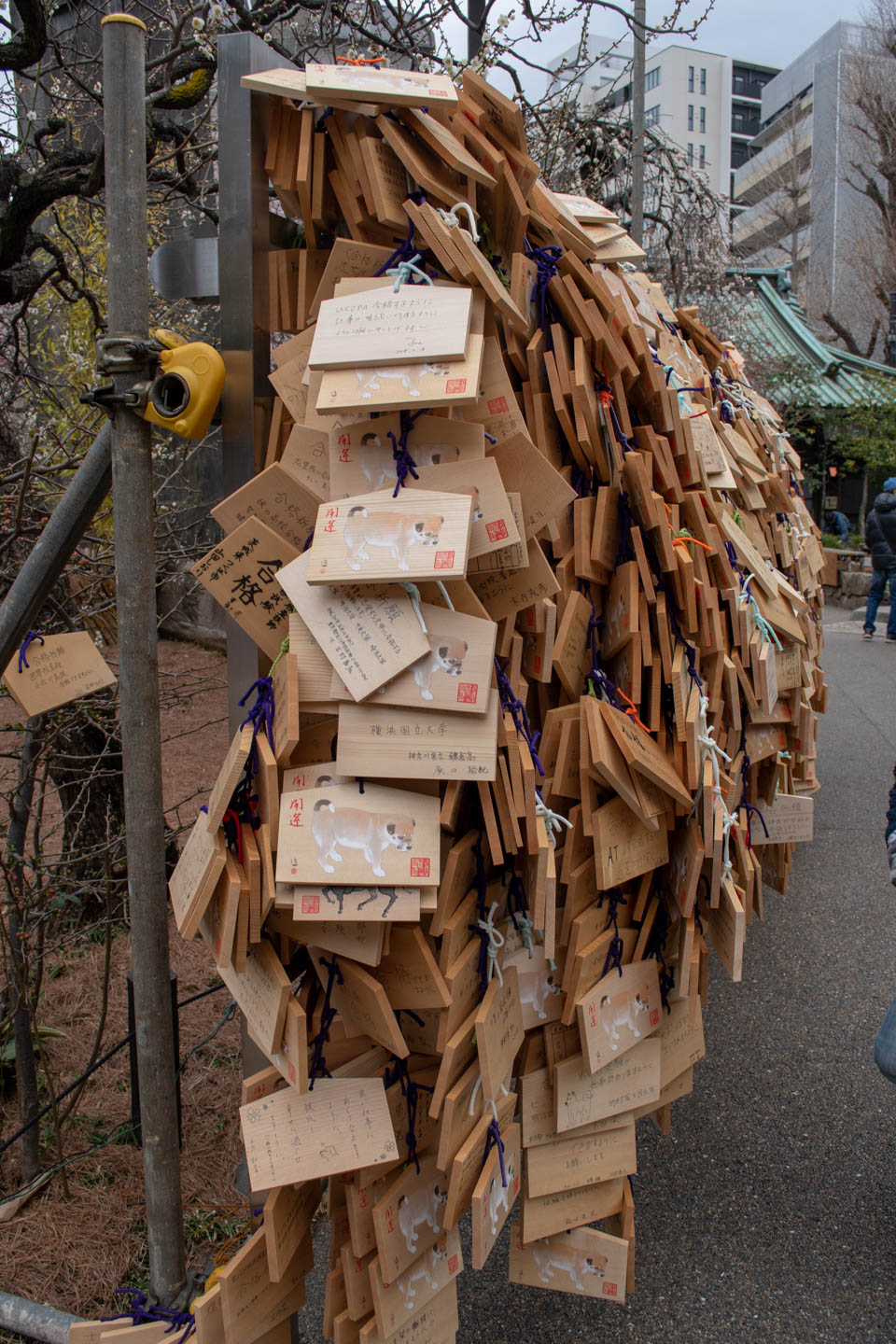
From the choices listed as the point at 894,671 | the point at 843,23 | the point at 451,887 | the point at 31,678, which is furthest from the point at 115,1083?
the point at 843,23

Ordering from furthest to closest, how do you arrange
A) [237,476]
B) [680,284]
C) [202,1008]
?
[680,284] → [202,1008] → [237,476]

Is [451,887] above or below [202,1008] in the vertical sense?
above

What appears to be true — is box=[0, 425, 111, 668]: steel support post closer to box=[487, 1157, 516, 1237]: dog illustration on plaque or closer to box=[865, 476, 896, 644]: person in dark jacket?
box=[487, 1157, 516, 1237]: dog illustration on plaque

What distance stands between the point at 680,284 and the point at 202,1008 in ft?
26.1

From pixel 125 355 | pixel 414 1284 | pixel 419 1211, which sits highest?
pixel 125 355

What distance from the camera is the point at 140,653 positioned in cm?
180

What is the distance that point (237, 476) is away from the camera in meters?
1.80

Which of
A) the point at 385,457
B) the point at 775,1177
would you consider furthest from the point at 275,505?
the point at 775,1177

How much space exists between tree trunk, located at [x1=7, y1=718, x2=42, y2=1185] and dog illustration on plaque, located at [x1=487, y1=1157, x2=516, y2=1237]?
1.56m

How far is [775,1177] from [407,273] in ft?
8.80

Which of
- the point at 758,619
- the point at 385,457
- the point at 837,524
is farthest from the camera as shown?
the point at 837,524

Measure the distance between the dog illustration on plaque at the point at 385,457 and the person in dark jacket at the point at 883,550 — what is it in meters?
11.2

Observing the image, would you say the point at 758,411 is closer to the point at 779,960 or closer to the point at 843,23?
the point at 779,960

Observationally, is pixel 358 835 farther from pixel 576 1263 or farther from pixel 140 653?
pixel 576 1263
